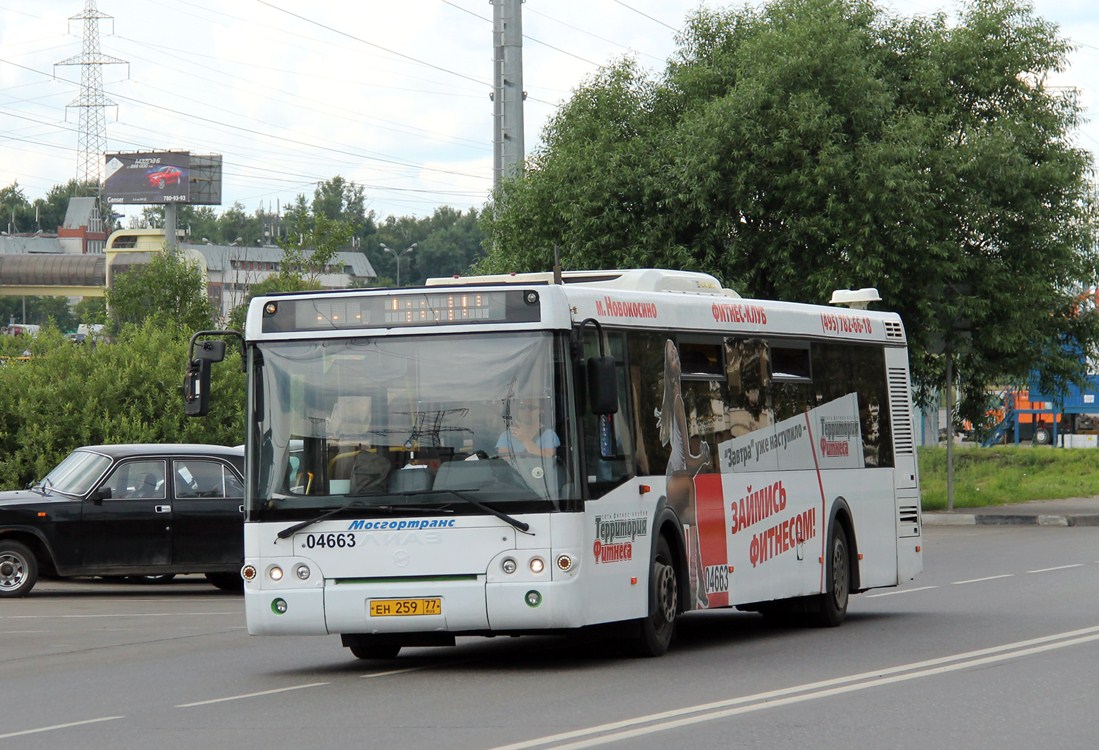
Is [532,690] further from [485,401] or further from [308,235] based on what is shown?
[308,235]

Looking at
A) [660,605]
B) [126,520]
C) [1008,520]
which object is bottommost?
[1008,520]

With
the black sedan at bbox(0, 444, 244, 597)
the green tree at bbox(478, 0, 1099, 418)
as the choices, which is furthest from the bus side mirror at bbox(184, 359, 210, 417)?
→ the green tree at bbox(478, 0, 1099, 418)

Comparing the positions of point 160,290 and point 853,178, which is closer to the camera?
point 853,178

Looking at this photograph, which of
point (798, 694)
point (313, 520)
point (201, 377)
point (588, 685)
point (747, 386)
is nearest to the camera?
point (798, 694)

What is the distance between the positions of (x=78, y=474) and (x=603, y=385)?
10.8 m

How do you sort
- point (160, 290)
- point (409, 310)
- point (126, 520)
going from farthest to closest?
point (160, 290) → point (126, 520) → point (409, 310)

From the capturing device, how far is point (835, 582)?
16359 millimetres

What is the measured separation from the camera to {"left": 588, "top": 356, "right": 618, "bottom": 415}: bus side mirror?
39.0 feet

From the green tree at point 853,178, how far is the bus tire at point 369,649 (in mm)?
18938

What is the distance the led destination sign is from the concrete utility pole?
21.9m

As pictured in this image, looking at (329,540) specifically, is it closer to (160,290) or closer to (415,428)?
(415,428)

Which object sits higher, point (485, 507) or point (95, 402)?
point (95, 402)

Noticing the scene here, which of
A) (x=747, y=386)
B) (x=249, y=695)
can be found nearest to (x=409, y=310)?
(x=249, y=695)

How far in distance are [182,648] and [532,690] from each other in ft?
16.6
